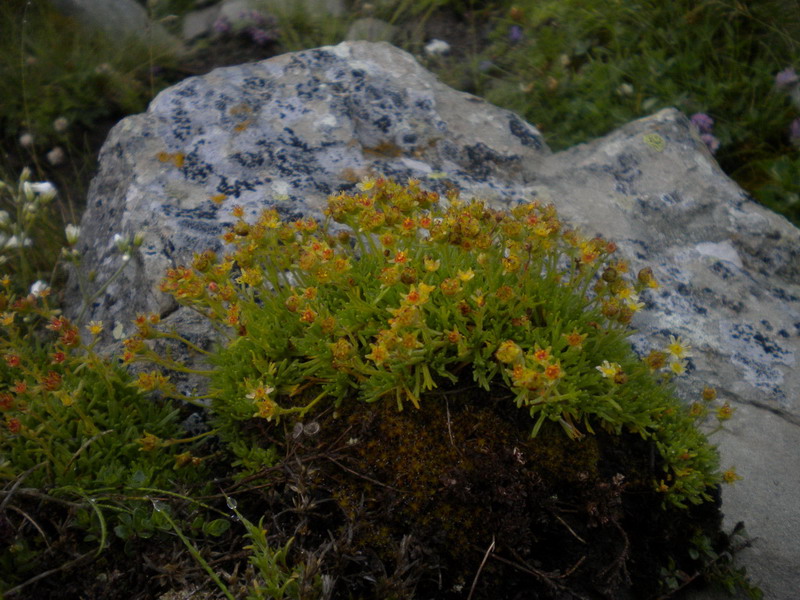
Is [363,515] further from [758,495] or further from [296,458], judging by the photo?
[758,495]

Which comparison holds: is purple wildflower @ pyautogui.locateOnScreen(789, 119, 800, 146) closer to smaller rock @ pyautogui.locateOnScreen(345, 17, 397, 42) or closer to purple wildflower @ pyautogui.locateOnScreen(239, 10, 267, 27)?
smaller rock @ pyautogui.locateOnScreen(345, 17, 397, 42)

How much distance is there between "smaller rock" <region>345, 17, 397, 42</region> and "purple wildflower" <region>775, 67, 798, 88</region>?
3555 millimetres

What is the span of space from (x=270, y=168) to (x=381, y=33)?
3545 millimetres

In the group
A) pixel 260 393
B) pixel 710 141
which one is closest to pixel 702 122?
pixel 710 141

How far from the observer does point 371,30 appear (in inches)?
263

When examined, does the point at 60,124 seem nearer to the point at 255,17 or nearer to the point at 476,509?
the point at 255,17

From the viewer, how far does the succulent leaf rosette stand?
244 cm

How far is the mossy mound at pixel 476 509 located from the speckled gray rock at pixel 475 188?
554 mm

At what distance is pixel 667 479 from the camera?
2.58 metres

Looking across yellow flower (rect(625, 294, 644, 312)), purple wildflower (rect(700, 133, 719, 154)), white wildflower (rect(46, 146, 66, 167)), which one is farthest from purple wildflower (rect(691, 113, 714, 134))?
white wildflower (rect(46, 146, 66, 167))

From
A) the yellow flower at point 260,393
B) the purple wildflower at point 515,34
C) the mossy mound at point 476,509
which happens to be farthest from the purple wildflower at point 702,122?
the yellow flower at point 260,393

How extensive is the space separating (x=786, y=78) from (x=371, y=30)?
385 cm

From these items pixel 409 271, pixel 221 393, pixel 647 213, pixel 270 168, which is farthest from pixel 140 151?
pixel 647 213

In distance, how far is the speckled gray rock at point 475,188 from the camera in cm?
319
